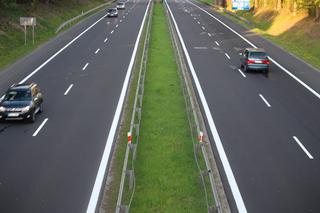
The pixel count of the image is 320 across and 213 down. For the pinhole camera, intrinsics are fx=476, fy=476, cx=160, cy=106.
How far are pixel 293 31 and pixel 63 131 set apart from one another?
3950cm

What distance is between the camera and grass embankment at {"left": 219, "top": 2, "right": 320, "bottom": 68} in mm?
42531

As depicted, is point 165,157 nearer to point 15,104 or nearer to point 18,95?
point 15,104

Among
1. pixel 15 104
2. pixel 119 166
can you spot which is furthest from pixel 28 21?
pixel 119 166

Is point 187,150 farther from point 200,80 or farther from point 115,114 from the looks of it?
point 200,80

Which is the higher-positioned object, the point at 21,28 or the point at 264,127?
the point at 21,28

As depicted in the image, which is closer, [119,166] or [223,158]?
[119,166]

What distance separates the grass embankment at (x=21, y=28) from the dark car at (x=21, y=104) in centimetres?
1115

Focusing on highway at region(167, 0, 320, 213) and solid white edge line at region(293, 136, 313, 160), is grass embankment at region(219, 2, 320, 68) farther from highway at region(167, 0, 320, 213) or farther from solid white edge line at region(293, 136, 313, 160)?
solid white edge line at region(293, 136, 313, 160)

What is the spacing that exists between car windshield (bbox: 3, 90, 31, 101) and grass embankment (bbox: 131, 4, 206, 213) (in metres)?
5.59

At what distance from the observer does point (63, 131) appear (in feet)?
66.1

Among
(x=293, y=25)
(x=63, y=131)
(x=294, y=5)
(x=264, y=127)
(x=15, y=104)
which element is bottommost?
(x=293, y=25)

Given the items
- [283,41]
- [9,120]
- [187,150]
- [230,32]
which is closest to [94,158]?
[187,150]

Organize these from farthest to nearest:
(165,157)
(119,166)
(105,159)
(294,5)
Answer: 1. (294,5)
2. (165,157)
3. (105,159)
4. (119,166)

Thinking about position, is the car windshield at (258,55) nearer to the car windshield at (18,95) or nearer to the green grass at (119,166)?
the green grass at (119,166)
